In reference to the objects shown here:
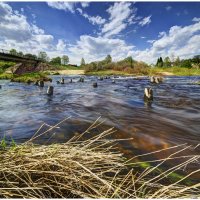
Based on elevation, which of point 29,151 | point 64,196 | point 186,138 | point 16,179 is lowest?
point 186,138

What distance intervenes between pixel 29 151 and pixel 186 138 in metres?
4.46

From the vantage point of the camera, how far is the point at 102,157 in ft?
8.39

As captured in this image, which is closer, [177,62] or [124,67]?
[124,67]

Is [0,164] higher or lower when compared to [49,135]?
higher

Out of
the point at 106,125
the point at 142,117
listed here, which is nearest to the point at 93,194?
the point at 106,125

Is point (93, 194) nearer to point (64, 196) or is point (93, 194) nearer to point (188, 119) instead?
point (64, 196)

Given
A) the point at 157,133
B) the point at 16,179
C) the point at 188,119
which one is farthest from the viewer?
the point at 188,119

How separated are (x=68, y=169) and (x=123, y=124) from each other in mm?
5021

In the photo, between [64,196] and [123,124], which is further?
[123,124]

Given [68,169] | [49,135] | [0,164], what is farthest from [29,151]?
[49,135]

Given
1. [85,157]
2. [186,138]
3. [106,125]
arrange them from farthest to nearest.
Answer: [106,125]
[186,138]
[85,157]

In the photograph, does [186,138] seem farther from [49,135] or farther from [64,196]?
[64,196]

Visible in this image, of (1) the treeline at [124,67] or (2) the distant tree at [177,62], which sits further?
(2) the distant tree at [177,62]

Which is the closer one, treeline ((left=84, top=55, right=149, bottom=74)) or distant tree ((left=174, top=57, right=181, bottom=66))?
treeline ((left=84, top=55, right=149, bottom=74))
